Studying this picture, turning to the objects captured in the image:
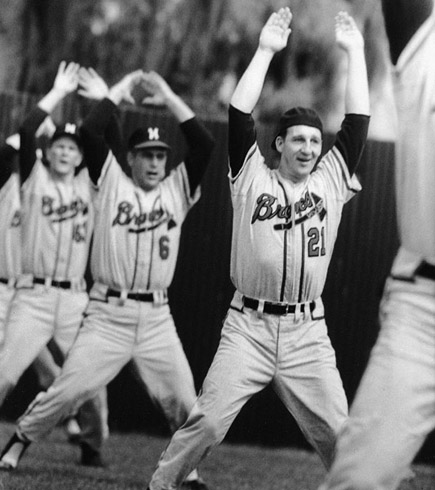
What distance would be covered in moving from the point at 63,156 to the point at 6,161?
1.55 feet

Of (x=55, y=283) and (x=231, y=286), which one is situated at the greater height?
(x=55, y=283)

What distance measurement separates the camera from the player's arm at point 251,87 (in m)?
5.53

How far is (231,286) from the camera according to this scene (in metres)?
9.31

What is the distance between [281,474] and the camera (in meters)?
7.94

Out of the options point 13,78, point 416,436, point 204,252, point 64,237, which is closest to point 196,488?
point 64,237

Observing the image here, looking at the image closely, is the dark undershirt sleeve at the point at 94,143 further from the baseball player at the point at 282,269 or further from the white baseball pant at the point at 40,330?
the baseball player at the point at 282,269

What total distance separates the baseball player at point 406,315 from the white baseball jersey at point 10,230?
204 inches

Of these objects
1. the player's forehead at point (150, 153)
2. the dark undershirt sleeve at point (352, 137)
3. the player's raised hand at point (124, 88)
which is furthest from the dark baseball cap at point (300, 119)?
the player's raised hand at point (124, 88)

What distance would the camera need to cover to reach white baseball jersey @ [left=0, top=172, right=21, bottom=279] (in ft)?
27.7

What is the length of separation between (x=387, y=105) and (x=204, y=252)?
223 inches

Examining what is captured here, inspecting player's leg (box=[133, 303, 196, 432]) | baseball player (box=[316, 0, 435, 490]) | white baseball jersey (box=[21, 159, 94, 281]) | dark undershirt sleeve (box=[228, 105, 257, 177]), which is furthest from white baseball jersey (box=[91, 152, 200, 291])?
baseball player (box=[316, 0, 435, 490])

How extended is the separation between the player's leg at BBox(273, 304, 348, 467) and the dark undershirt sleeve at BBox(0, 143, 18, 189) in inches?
140

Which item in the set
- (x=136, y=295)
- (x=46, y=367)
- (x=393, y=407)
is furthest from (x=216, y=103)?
(x=393, y=407)

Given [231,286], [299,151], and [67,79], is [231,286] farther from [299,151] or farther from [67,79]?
[299,151]
